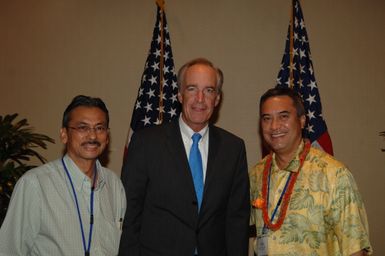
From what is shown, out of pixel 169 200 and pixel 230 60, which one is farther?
pixel 230 60

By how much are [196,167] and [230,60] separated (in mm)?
2519

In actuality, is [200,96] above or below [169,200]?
above

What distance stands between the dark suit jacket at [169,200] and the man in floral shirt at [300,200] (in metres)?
0.32

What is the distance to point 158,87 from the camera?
4.14 meters

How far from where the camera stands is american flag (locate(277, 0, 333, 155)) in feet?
13.1

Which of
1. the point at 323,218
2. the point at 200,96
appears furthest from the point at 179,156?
the point at 323,218

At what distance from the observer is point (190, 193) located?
222cm

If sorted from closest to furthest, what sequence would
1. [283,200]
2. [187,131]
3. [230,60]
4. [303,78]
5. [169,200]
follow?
[169,200]
[283,200]
[187,131]
[303,78]
[230,60]

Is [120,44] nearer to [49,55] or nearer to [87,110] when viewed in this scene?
[49,55]

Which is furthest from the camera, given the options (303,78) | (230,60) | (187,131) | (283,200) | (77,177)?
(230,60)

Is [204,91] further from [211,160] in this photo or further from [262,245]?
[262,245]

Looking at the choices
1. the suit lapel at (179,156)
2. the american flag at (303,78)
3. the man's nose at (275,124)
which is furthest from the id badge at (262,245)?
the american flag at (303,78)

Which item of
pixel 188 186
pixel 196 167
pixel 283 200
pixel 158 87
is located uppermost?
pixel 158 87

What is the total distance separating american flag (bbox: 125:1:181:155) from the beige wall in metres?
0.34
